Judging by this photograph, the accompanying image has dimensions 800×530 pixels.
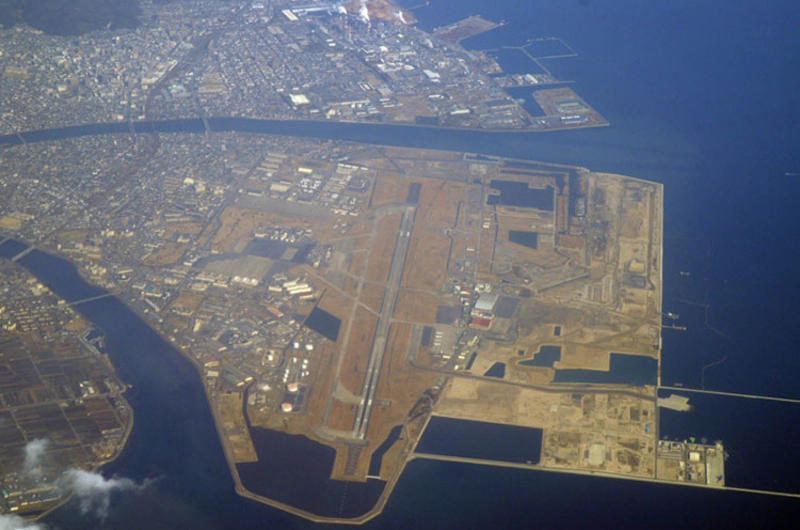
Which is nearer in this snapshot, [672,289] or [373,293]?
[373,293]

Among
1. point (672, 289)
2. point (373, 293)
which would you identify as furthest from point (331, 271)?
point (672, 289)

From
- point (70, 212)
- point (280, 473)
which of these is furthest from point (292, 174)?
point (280, 473)

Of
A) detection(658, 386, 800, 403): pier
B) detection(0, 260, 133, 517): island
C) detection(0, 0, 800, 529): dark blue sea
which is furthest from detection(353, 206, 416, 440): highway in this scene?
detection(658, 386, 800, 403): pier

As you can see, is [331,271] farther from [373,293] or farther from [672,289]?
[672,289]

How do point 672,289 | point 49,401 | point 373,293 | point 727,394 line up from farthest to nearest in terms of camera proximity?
point 672,289 < point 373,293 < point 727,394 < point 49,401

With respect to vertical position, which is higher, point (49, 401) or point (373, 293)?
point (373, 293)

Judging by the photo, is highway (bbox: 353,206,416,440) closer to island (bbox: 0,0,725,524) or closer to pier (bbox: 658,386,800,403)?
island (bbox: 0,0,725,524)

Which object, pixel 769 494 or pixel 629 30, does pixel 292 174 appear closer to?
pixel 769 494
